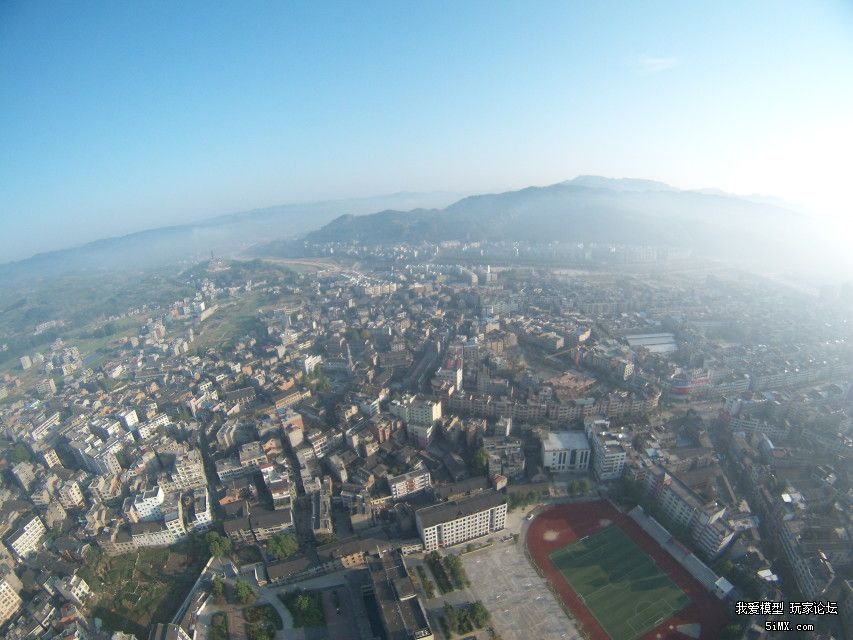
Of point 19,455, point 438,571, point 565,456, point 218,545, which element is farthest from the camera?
point 19,455

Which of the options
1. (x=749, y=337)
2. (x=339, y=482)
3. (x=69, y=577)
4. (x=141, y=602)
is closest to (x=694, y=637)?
(x=339, y=482)

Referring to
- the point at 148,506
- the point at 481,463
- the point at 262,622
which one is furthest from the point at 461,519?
the point at 148,506

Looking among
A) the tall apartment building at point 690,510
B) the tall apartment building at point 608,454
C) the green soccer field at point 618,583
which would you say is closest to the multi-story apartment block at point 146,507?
the green soccer field at point 618,583

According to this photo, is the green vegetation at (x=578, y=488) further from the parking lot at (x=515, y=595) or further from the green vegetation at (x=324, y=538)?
the green vegetation at (x=324, y=538)

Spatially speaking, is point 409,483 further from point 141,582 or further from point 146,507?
point 146,507

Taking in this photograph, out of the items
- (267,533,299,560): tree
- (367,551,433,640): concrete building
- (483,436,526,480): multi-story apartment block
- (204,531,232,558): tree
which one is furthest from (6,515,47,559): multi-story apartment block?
(483,436,526,480): multi-story apartment block

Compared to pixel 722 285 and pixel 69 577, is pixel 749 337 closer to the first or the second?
pixel 722 285
